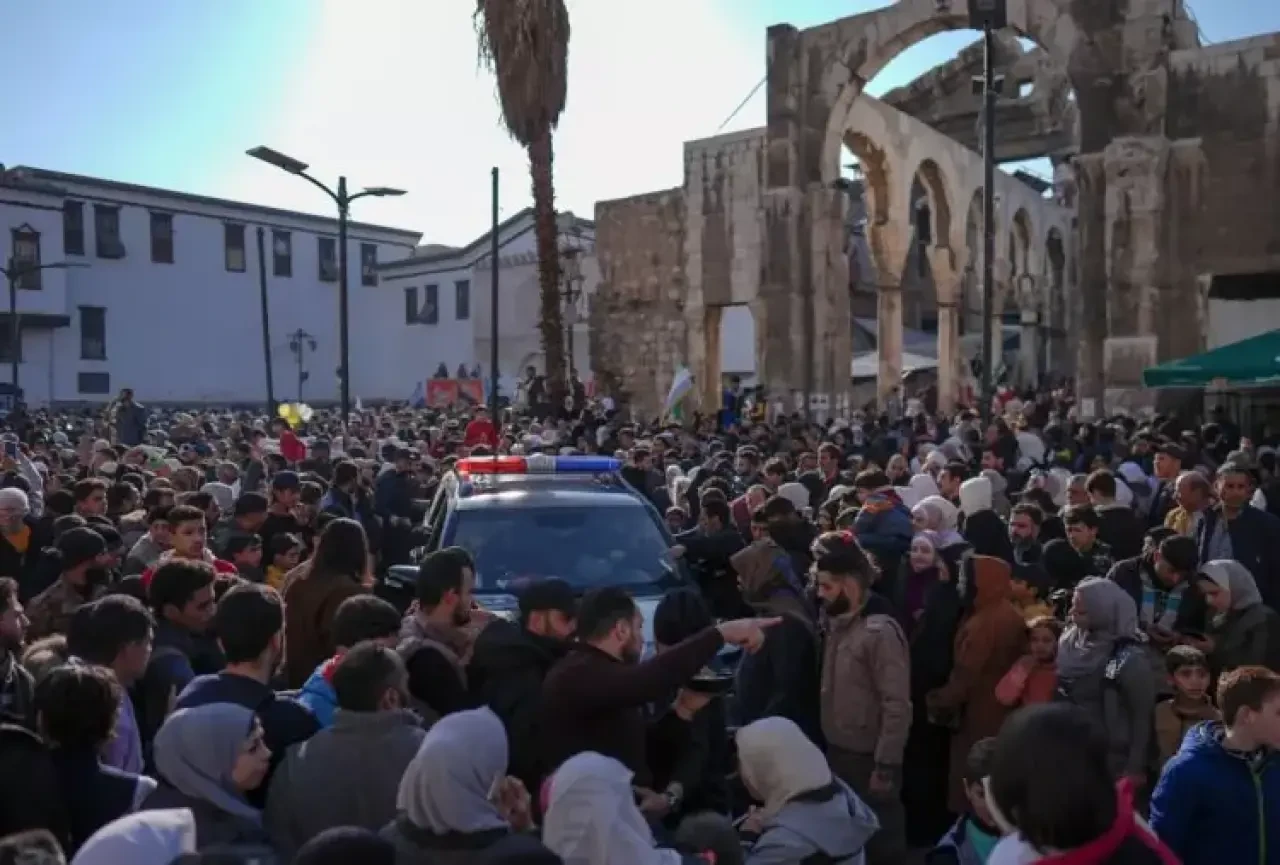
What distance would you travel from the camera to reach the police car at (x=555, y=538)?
7191 mm

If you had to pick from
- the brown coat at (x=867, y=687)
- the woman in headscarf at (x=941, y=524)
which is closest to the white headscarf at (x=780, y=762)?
the brown coat at (x=867, y=687)

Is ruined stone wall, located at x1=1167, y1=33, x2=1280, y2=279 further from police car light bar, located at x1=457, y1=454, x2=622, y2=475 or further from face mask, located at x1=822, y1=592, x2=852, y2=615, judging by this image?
face mask, located at x1=822, y1=592, x2=852, y2=615

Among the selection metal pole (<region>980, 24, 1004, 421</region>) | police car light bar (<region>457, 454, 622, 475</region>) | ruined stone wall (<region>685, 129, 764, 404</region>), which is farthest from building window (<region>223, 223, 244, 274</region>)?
police car light bar (<region>457, 454, 622, 475</region>)

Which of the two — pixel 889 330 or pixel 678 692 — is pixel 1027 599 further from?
pixel 889 330

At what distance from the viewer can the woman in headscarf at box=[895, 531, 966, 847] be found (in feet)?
19.0

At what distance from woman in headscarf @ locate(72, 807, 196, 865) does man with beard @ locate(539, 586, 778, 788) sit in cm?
139

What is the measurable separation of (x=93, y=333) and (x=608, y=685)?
48.0 metres

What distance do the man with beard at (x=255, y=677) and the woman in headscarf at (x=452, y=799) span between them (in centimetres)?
84

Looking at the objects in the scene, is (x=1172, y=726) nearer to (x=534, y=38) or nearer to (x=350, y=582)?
(x=350, y=582)

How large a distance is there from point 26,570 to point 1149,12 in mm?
17628

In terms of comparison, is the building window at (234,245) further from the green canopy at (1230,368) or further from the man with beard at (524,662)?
the man with beard at (524,662)

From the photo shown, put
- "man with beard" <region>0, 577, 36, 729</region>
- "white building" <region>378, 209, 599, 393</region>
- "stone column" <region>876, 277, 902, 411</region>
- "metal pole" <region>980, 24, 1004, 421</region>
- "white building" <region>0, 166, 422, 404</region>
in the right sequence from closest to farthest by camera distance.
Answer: "man with beard" <region>0, 577, 36, 729</region>
"metal pole" <region>980, 24, 1004, 421</region>
"stone column" <region>876, 277, 902, 411</region>
"white building" <region>0, 166, 422, 404</region>
"white building" <region>378, 209, 599, 393</region>

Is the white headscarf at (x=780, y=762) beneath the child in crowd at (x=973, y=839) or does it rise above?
above

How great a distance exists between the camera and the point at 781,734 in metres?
3.64
